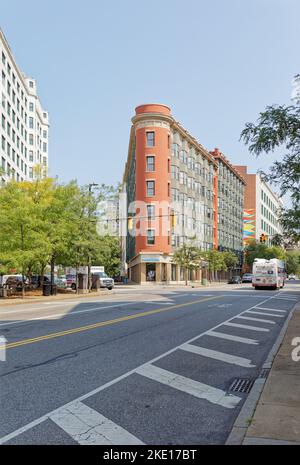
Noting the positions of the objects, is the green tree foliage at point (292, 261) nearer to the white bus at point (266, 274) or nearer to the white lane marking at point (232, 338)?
the white bus at point (266, 274)

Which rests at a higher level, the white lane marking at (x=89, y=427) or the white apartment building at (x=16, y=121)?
the white apartment building at (x=16, y=121)

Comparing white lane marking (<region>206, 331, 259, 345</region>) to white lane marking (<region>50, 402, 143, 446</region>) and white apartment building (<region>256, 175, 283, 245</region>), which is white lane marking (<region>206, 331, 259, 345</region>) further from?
white apartment building (<region>256, 175, 283, 245</region>)

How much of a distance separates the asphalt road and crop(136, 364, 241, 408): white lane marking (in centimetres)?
2

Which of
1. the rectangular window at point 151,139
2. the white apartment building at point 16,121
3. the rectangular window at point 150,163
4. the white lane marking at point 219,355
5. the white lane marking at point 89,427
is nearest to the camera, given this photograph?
the white lane marking at point 89,427

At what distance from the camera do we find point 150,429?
18.4 feet

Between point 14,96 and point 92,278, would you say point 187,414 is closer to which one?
point 92,278

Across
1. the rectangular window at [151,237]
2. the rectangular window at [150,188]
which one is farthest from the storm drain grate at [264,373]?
the rectangular window at [150,188]

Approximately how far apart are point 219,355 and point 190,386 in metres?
3.02

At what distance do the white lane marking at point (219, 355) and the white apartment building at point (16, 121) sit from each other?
4386cm

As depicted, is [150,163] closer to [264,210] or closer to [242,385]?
[242,385]

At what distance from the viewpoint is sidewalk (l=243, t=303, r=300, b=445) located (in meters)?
5.08

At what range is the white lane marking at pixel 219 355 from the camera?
9.95m

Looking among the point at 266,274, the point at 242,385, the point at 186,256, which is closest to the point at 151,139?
the point at 186,256

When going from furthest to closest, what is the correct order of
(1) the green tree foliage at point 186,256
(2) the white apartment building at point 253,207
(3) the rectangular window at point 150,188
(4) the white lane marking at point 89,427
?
(2) the white apartment building at point 253,207, (3) the rectangular window at point 150,188, (1) the green tree foliage at point 186,256, (4) the white lane marking at point 89,427
